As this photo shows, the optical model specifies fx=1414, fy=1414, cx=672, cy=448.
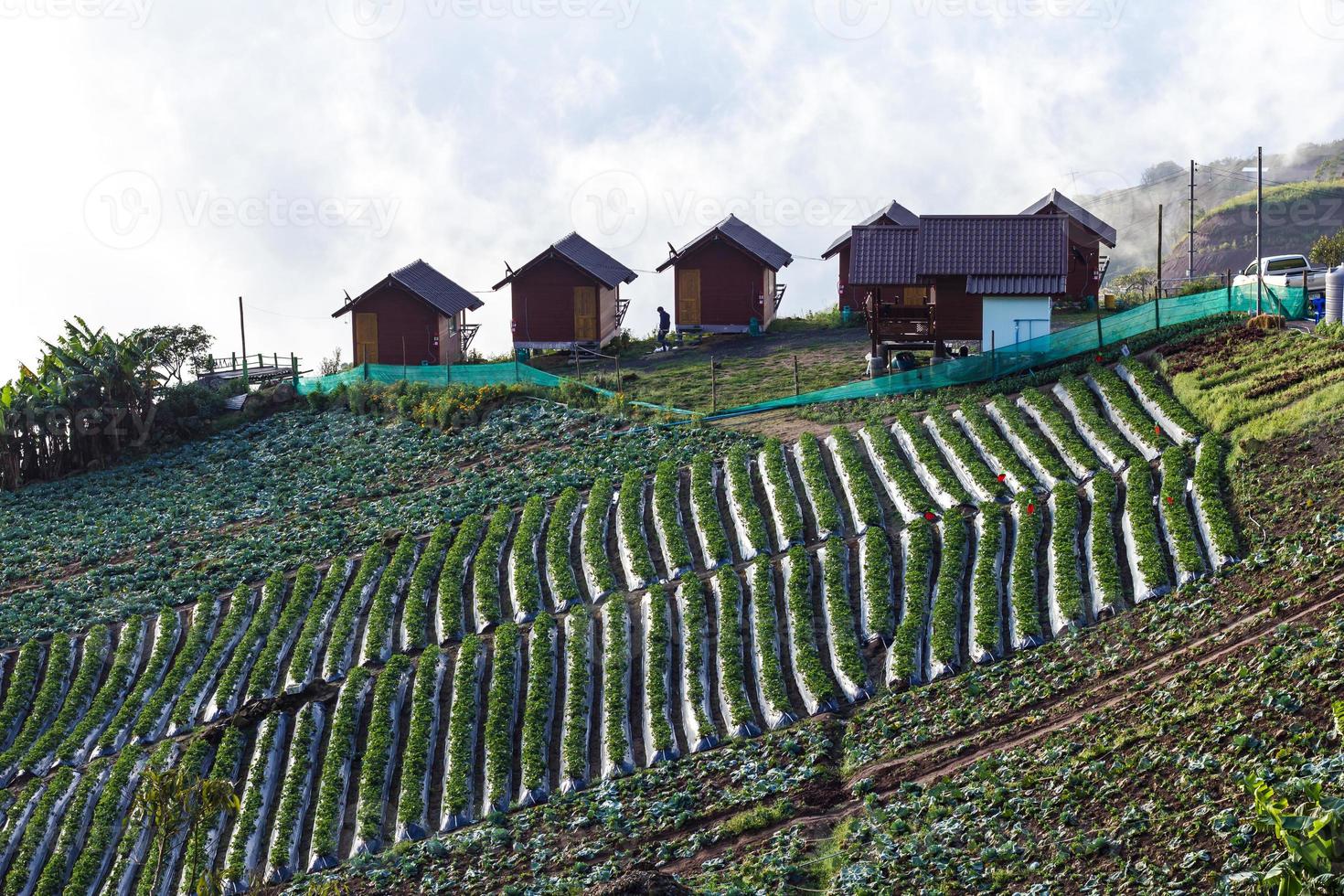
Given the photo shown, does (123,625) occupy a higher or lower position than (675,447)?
lower

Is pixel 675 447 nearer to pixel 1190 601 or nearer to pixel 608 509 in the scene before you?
pixel 608 509

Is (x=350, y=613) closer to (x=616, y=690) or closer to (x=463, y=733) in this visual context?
(x=463, y=733)

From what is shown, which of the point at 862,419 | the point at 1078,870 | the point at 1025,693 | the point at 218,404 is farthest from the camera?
the point at 218,404

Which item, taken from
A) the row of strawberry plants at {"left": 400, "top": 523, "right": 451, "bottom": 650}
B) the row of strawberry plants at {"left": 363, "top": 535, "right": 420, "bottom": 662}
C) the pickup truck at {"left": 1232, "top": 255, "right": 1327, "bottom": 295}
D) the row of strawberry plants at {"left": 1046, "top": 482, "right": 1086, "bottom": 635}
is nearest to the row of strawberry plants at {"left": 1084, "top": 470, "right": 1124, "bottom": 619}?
the row of strawberry plants at {"left": 1046, "top": 482, "right": 1086, "bottom": 635}

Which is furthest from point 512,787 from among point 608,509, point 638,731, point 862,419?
point 862,419

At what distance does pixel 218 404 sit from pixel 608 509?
2472 cm

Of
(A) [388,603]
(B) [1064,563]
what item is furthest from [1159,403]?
(A) [388,603]

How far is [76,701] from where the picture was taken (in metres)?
36.0

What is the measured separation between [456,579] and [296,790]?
951 cm

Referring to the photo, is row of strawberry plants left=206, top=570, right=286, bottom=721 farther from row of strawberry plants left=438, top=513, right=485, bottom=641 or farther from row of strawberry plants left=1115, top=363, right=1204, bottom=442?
row of strawberry plants left=1115, top=363, right=1204, bottom=442

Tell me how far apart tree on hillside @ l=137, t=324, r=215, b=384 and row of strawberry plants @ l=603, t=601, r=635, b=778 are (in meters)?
34.1

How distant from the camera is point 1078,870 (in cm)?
2133

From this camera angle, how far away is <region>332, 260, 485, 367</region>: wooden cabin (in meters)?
61.4

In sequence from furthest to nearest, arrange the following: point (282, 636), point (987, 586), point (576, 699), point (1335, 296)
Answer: point (1335, 296)
point (282, 636)
point (987, 586)
point (576, 699)
